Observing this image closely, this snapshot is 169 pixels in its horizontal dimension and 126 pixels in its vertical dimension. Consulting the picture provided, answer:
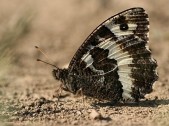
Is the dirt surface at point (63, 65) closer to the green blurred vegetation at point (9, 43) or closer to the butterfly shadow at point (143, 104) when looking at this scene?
the butterfly shadow at point (143, 104)

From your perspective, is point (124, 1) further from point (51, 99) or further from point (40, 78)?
point (51, 99)

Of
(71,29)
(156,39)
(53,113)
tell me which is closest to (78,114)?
(53,113)

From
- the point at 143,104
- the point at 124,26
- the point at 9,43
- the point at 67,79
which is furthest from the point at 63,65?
the point at 9,43

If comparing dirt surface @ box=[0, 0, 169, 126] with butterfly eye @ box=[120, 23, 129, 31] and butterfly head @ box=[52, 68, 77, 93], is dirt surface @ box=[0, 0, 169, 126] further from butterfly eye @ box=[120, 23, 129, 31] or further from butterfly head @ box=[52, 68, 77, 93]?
butterfly eye @ box=[120, 23, 129, 31]

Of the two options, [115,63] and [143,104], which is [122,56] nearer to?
[115,63]

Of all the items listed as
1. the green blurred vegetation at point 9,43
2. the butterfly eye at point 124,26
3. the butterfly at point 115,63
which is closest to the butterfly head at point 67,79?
the butterfly at point 115,63

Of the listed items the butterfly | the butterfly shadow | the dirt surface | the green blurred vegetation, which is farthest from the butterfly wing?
the green blurred vegetation

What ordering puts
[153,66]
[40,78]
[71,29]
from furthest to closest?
1. [71,29]
2. [40,78]
3. [153,66]
